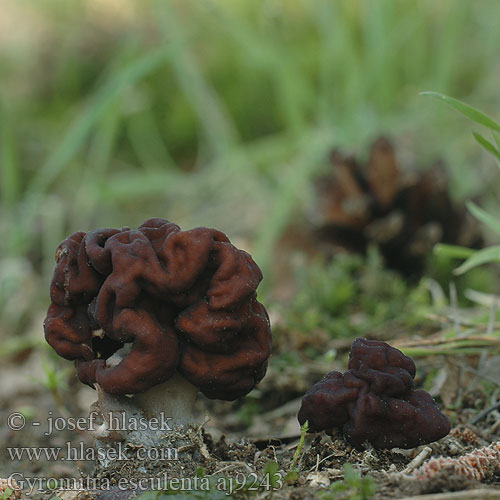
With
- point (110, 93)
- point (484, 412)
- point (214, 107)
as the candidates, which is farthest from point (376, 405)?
point (214, 107)

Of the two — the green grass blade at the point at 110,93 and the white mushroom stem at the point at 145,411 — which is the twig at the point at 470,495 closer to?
the white mushroom stem at the point at 145,411

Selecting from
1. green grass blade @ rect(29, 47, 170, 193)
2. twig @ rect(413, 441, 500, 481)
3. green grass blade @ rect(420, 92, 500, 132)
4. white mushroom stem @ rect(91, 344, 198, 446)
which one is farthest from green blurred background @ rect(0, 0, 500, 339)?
twig @ rect(413, 441, 500, 481)

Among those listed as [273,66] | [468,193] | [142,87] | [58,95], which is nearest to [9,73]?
[58,95]

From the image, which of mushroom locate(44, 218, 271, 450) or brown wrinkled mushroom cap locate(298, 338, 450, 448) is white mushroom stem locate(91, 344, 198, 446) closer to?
mushroom locate(44, 218, 271, 450)

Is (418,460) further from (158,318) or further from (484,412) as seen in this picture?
(158,318)

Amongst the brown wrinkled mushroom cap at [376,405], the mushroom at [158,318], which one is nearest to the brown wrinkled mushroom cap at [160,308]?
the mushroom at [158,318]

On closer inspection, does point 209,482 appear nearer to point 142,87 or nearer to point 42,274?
point 42,274
